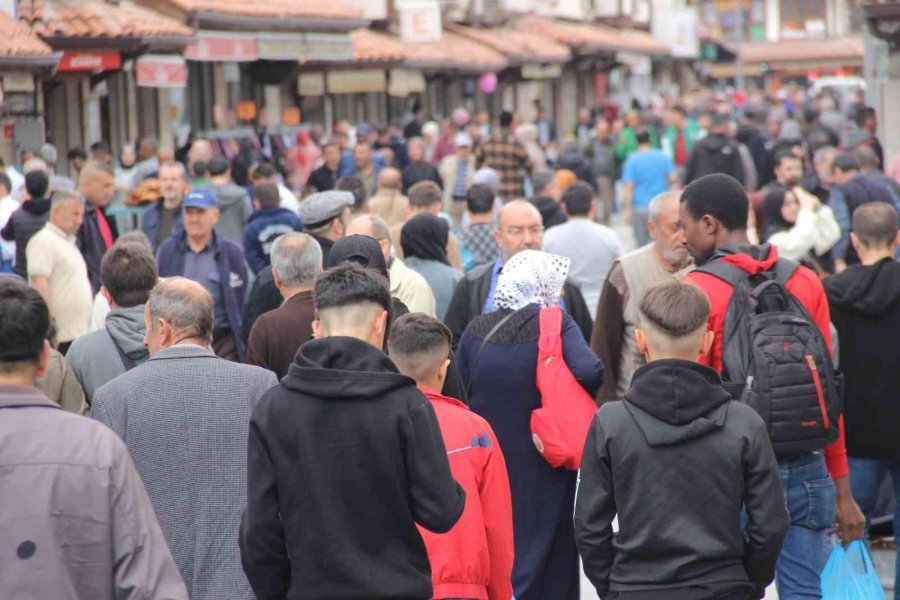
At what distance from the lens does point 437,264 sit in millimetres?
8375

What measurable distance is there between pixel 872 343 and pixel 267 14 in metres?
16.2

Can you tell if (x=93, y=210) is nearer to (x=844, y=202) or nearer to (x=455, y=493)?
(x=844, y=202)

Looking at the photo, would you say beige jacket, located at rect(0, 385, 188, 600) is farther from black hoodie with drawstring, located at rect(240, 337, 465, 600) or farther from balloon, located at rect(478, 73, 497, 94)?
balloon, located at rect(478, 73, 497, 94)

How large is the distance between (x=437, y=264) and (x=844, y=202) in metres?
4.15

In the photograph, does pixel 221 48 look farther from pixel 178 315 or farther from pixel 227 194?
pixel 178 315

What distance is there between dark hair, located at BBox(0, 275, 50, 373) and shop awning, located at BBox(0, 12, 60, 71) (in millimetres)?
10832

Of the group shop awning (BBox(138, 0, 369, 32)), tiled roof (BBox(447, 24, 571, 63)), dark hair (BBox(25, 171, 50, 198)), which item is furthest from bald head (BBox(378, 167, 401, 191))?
tiled roof (BBox(447, 24, 571, 63))

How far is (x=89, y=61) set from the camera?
650 inches

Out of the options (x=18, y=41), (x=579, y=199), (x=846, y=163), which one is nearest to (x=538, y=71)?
(x=18, y=41)

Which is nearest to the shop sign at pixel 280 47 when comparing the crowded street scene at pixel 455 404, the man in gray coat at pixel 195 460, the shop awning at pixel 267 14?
the shop awning at pixel 267 14

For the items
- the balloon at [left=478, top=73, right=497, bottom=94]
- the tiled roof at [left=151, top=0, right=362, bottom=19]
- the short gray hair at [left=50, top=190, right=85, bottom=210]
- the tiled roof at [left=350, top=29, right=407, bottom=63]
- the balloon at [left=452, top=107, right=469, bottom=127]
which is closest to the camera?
the short gray hair at [left=50, top=190, right=85, bottom=210]

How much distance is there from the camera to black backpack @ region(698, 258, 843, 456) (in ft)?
16.7

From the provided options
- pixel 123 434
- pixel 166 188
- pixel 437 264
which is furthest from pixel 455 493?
pixel 166 188

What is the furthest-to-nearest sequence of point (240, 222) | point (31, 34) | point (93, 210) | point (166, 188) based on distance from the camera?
point (31, 34) < point (240, 222) < point (166, 188) < point (93, 210)
